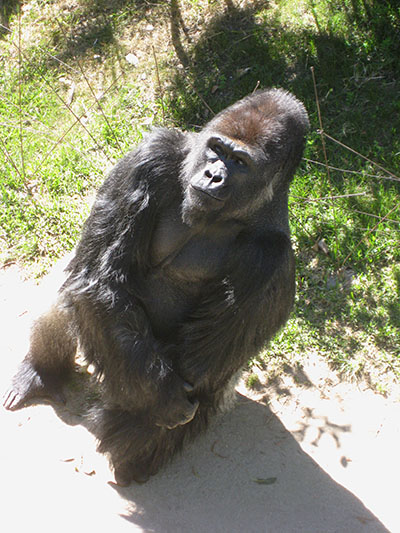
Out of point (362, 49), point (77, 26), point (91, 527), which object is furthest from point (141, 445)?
point (77, 26)

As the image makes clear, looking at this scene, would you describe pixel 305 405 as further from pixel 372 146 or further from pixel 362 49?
pixel 362 49

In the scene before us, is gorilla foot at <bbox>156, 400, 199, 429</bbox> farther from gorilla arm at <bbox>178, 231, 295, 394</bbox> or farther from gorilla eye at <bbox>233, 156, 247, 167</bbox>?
gorilla eye at <bbox>233, 156, 247, 167</bbox>

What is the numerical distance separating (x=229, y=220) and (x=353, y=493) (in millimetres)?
1744

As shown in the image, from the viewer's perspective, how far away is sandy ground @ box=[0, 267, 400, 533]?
3.47 m

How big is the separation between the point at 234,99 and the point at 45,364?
313 cm

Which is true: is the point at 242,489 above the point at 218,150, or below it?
below

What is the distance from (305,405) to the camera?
13.6 feet

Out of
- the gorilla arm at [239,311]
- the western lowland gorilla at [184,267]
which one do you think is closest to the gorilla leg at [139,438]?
the western lowland gorilla at [184,267]

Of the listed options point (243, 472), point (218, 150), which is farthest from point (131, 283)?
point (243, 472)

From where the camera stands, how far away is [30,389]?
398cm

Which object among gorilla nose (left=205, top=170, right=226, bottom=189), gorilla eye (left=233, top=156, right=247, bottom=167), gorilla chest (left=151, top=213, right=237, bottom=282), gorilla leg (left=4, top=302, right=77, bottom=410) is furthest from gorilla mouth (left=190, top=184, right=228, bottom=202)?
gorilla leg (left=4, top=302, right=77, bottom=410)

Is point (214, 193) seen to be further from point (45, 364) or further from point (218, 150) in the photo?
point (45, 364)

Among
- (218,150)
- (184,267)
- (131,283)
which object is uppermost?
(218,150)

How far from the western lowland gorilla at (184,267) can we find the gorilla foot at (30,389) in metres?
0.61
